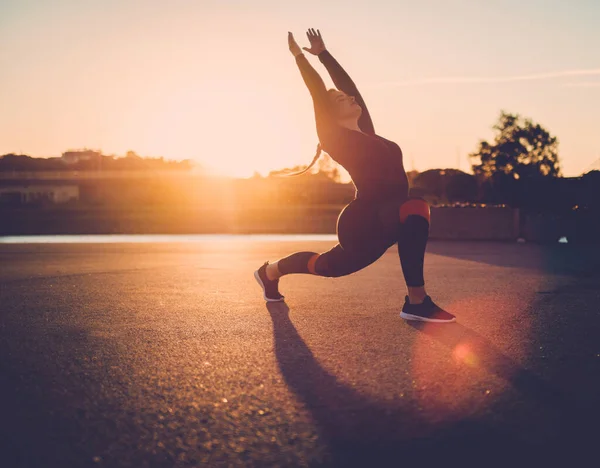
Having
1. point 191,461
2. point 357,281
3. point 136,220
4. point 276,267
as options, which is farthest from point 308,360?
point 136,220

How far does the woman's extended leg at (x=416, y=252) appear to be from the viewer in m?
5.17

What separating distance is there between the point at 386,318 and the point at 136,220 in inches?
1824

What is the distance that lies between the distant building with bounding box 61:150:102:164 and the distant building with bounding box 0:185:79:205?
8052mm

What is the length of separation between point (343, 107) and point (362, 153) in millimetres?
414

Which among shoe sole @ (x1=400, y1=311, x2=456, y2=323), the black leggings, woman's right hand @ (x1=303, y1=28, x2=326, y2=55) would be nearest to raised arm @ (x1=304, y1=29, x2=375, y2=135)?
woman's right hand @ (x1=303, y1=28, x2=326, y2=55)

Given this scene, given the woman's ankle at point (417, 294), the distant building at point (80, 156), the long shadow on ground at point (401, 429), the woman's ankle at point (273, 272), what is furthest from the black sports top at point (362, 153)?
the distant building at point (80, 156)

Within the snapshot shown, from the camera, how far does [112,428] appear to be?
2.68m

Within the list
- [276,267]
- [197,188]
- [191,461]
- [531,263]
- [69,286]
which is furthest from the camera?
[197,188]

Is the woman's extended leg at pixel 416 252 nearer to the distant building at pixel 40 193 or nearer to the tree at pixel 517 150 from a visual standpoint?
the tree at pixel 517 150

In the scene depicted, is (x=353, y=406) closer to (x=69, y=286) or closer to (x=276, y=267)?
(x=276, y=267)

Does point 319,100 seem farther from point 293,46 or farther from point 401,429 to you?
point 401,429

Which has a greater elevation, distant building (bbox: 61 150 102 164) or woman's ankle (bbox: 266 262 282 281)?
distant building (bbox: 61 150 102 164)

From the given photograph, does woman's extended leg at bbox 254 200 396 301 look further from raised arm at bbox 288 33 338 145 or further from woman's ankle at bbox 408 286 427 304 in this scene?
raised arm at bbox 288 33 338 145

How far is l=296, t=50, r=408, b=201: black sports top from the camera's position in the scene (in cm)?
516
